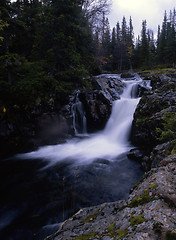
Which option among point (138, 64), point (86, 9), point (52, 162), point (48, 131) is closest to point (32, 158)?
point (52, 162)

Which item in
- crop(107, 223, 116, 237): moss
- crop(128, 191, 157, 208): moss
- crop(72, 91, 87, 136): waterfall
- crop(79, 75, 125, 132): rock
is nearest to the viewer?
crop(107, 223, 116, 237): moss

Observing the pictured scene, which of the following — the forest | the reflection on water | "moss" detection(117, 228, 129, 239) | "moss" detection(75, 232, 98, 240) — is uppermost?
the forest

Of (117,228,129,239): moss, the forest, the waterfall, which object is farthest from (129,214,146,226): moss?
the waterfall

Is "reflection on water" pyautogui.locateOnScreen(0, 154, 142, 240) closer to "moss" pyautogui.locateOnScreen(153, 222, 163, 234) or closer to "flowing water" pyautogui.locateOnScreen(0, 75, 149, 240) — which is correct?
"flowing water" pyautogui.locateOnScreen(0, 75, 149, 240)

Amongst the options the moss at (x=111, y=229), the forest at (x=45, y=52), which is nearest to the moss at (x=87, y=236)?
the moss at (x=111, y=229)

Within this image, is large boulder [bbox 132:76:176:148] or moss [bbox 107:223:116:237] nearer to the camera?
moss [bbox 107:223:116:237]

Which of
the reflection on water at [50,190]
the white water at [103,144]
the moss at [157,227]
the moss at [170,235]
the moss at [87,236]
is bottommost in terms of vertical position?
the reflection on water at [50,190]

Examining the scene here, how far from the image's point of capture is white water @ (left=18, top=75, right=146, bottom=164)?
934cm

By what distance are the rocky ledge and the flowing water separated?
1.28 meters

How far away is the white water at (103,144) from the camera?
934 centimetres

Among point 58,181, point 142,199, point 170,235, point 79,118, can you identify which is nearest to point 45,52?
point 79,118

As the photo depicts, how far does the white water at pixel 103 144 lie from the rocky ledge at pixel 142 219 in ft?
20.4

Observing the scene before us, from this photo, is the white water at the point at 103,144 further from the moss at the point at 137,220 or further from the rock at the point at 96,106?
the moss at the point at 137,220

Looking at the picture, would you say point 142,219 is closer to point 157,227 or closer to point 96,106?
point 157,227
